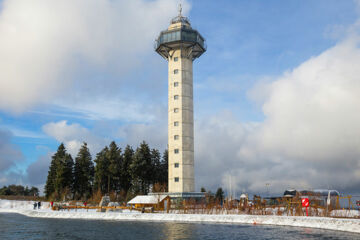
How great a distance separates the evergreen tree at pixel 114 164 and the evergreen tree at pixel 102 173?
3.96 feet

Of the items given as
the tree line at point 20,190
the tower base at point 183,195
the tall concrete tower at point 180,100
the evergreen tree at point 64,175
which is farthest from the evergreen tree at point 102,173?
the tree line at point 20,190

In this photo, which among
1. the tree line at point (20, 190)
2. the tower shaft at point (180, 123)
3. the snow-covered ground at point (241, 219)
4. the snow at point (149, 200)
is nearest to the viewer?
the snow-covered ground at point (241, 219)

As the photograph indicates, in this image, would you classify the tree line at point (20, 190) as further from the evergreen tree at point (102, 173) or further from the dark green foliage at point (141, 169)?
the dark green foliage at point (141, 169)

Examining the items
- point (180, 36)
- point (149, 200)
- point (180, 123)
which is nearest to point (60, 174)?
point (149, 200)

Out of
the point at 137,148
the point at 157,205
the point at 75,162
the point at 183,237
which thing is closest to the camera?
the point at 183,237

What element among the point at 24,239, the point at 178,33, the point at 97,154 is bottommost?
the point at 24,239

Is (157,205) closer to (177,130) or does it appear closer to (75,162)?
(177,130)

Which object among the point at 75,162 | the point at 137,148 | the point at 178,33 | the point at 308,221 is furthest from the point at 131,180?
the point at 308,221

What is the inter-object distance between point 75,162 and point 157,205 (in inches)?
1528

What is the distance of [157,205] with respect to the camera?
190 ft

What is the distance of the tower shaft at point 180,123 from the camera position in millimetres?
66000

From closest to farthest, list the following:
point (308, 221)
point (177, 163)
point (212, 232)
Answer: point (212, 232) < point (308, 221) < point (177, 163)

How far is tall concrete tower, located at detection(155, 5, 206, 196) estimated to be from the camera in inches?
2606

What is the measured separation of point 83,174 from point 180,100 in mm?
35875
